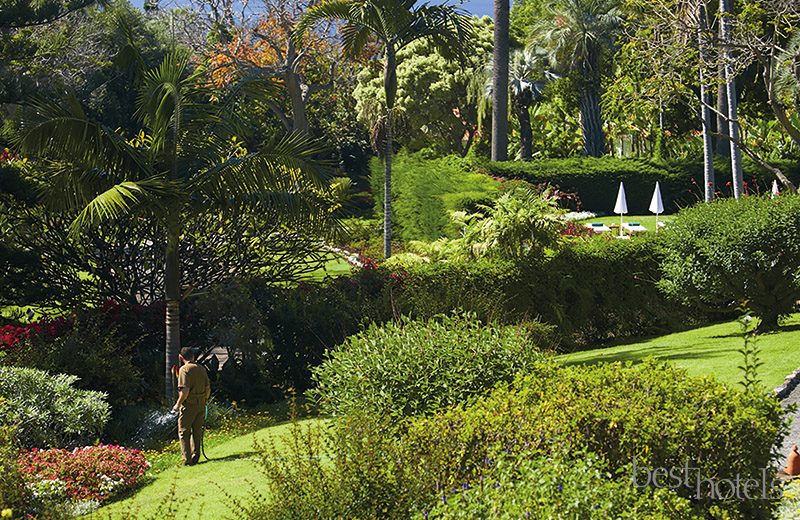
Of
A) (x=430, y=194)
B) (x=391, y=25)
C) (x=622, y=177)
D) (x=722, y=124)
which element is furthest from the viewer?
(x=622, y=177)

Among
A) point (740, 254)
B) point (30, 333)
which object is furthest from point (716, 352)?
point (30, 333)

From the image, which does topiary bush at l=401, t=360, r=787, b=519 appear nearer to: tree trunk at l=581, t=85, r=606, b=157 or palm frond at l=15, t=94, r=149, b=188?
palm frond at l=15, t=94, r=149, b=188

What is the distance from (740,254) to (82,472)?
989 cm

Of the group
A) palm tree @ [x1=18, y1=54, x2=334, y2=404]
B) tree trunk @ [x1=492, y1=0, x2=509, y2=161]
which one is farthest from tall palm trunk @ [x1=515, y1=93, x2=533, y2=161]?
palm tree @ [x1=18, y1=54, x2=334, y2=404]

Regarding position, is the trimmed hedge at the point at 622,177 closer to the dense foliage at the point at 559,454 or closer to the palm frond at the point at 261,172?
the palm frond at the point at 261,172

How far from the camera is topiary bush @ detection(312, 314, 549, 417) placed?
712 cm

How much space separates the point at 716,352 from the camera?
11.4 m

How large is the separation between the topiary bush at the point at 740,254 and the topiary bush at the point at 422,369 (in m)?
5.98

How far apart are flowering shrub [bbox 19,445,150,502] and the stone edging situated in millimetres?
7281

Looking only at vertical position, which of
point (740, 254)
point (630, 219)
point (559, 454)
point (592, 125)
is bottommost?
point (559, 454)

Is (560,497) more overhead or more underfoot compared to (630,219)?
more underfoot

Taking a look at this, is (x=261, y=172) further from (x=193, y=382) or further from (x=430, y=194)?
(x=430, y=194)

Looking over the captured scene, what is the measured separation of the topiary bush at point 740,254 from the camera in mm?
11820

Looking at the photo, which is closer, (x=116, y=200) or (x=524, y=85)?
(x=116, y=200)
